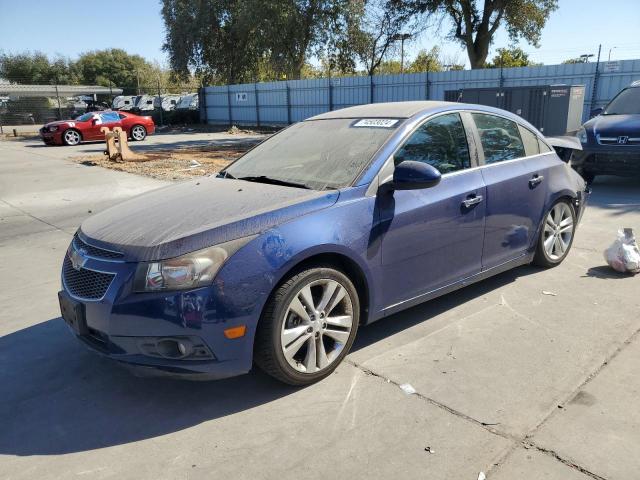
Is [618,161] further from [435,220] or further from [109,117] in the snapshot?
[109,117]

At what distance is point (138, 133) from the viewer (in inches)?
919

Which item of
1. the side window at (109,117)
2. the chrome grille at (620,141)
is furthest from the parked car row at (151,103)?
the chrome grille at (620,141)

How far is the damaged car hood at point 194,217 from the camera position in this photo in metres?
2.78

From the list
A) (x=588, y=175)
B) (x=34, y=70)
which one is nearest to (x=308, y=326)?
(x=588, y=175)

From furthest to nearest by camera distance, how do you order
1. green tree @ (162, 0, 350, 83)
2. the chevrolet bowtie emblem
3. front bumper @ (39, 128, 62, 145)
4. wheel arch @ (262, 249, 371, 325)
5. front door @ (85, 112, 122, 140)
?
green tree @ (162, 0, 350, 83) → front door @ (85, 112, 122, 140) → front bumper @ (39, 128, 62, 145) → the chevrolet bowtie emblem → wheel arch @ (262, 249, 371, 325)

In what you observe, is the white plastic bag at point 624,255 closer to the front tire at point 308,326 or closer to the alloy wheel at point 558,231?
the alloy wheel at point 558,231

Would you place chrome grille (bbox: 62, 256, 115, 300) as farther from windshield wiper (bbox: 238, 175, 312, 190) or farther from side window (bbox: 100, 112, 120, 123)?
side window (bbox: 100, 112, 120, 123)

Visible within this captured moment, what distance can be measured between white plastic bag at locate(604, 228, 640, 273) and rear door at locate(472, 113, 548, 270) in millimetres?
942

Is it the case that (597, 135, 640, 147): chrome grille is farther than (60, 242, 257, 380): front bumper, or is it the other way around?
(597, 135, 640, 147): chrome grille

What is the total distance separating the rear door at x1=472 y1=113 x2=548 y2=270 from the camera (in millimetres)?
4078

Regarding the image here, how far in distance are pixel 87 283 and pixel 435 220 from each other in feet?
7.33

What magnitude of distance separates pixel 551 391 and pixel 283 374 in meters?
1.53

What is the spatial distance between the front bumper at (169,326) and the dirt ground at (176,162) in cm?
859

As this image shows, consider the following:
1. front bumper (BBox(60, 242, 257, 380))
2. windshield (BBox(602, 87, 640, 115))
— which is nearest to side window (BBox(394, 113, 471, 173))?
front bumper (BBox(60, 242, 257, 380))
